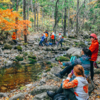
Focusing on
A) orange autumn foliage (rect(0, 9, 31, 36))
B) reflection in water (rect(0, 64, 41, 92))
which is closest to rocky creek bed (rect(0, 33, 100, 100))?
reflection in water (rect(0, 64, 41, 92))

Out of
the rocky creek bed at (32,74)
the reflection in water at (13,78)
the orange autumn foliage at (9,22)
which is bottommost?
the reflection in water at (13,78)

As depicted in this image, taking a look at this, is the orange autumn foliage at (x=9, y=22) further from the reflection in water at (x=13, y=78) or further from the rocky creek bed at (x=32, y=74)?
the reflection in water at (x=13, y=78)

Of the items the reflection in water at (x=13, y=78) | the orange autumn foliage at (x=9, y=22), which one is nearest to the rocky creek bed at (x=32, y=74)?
the reflection in water at (x=13, y=78)

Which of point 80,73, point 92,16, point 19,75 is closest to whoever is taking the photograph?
point 80,73

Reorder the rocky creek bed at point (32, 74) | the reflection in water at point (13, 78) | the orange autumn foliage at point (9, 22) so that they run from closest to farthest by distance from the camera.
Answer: the rocky creek bed at point (32, 74) < the reflection in water at point (13, 78) < the orange autumn foliage at point (9, 22)

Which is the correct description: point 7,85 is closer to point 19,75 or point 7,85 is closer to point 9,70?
point 19,75

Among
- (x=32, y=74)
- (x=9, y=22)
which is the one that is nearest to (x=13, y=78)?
(x=32, y=74)

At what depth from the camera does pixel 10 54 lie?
9.95 meters

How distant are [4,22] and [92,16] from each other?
994 inches

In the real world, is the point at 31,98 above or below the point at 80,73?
below

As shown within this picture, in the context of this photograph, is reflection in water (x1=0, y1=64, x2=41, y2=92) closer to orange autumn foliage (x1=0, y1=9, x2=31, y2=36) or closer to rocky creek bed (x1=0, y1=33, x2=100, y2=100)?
rocky creek bed (x1=0, y1=33, x2=100, y2=100)

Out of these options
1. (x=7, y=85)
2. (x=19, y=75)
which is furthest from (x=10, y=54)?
(x=7, y=85)

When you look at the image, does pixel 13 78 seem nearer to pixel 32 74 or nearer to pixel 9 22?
pixel 32 74

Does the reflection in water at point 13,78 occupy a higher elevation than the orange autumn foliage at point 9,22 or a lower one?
lower
